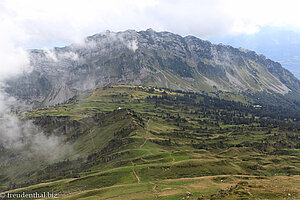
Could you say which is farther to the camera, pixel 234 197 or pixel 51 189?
pixel 51 189

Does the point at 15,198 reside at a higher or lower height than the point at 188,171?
lower

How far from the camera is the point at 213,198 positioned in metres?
103

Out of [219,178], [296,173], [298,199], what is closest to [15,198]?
[219,178]

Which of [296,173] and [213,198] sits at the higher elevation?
[213,198]

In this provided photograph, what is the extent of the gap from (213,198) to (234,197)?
31.2ft

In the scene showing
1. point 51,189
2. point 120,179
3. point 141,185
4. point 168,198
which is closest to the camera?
point 168,198

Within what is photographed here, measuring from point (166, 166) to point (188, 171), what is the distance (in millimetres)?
18249

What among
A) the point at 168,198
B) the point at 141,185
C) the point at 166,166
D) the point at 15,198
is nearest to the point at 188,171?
the point at 166,166

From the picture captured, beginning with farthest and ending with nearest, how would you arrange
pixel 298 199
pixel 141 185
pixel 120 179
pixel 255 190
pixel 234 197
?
pixel 120 179 → pixel 141 185 → pixel 255 190 → pixel 234 197 → pixel 298 199

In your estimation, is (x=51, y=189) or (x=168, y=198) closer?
(x=168, y=198)

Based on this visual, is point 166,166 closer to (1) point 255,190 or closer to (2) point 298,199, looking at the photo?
(1) point 255,190

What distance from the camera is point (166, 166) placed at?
176 meters

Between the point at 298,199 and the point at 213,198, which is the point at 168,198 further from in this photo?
the point at 298,199

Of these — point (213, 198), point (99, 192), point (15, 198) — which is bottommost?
point (15, 198)
